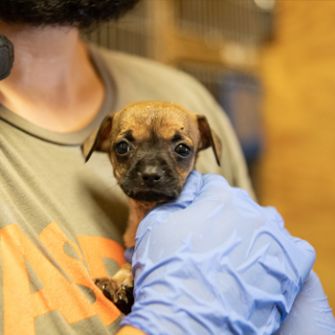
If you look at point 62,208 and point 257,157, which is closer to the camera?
point 62,208

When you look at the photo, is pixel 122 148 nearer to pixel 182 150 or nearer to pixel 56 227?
pixel 182 150

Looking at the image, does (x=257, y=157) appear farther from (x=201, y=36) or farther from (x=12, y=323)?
(x=12, y=323)

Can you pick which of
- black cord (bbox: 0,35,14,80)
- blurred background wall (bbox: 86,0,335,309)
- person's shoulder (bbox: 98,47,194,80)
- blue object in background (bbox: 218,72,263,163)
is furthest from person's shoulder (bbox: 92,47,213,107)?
blue object in background (bbox: 218,72,263,163)

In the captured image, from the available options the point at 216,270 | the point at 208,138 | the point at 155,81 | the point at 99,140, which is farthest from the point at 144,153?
the point at 155,81

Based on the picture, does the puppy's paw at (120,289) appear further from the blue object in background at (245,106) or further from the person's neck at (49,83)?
the blue object in background at (245,106)

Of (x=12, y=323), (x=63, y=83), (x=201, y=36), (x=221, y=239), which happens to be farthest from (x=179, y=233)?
(x=201, y=36)

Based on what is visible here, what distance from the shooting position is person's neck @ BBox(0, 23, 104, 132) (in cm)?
128

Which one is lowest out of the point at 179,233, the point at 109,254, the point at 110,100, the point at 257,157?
the point at 257,157

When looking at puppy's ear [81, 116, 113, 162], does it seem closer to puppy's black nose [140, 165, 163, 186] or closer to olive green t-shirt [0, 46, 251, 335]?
olive green t-shirt [0, 46, 251, 335]

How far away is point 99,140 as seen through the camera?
132 cm

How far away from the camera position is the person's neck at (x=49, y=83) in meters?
1.28

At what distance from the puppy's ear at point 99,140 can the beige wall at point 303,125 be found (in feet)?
5.71

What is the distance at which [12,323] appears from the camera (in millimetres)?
907

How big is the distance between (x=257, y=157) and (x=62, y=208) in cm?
212
